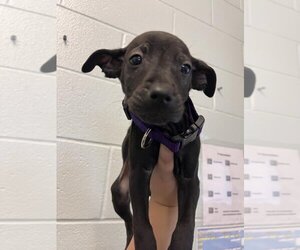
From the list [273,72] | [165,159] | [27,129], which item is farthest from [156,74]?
[273,72]

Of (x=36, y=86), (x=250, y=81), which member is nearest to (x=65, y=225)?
(x=36, y=86)

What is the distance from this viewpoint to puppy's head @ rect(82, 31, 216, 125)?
26.8 inches

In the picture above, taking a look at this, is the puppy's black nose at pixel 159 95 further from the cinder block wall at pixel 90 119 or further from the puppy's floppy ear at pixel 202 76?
the cinder block wall at pixel 90 119

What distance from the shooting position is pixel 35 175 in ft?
3.55

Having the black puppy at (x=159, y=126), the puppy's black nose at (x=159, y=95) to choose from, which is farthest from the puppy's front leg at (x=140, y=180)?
the puppy's black nose at (x=159, y=95)

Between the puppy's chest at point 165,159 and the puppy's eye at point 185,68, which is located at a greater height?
the puppy's eye at point 185,68

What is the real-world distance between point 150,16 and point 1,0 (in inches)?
20.6

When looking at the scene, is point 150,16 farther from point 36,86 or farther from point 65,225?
point 65,225

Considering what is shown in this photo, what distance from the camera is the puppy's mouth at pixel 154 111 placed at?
26.8 inches

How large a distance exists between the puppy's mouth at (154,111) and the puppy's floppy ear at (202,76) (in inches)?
5.4

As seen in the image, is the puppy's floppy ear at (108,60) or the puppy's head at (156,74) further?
the puppy's floppy ear at (108,60)

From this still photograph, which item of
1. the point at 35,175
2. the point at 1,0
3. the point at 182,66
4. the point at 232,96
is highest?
the point at 1,0

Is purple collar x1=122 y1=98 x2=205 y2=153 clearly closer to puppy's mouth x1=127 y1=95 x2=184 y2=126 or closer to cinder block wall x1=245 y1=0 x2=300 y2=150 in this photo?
puppy's mouth x1=127 y1=95 x2=184 y2=126

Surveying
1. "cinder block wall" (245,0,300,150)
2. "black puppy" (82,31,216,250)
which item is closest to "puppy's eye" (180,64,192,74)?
"black puppy" (82,31,216,250)
